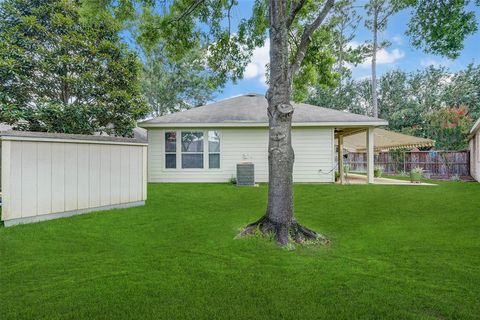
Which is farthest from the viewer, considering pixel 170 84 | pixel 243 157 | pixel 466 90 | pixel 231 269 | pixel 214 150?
pixel 466 90

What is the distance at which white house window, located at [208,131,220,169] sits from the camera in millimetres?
11414

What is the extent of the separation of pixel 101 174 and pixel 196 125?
557cm

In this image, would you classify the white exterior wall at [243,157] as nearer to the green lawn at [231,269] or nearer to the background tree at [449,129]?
the green lawn at [231,269]

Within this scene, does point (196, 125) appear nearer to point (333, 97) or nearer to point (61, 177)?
point (61, 177)

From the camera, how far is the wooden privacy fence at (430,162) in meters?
15.2

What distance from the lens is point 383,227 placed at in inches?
185

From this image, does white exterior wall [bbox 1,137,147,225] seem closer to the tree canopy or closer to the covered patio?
the covered patio

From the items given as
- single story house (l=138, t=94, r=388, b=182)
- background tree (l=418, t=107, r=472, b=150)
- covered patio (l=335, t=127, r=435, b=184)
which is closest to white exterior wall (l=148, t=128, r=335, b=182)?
single story house (l=138, t=94, r=388, b=182)

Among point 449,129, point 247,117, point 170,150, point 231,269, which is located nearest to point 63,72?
point 170,150

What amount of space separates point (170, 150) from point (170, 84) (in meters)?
14.2

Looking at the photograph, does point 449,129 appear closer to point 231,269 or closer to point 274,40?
point 274,40

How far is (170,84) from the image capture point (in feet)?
78.3

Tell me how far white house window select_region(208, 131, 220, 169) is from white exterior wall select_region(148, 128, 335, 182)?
0.14 meters

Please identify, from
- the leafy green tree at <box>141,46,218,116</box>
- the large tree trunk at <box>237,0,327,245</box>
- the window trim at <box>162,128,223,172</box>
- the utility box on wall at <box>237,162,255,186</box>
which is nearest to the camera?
the large tree trunk at <box>237,0,327,245</box>
